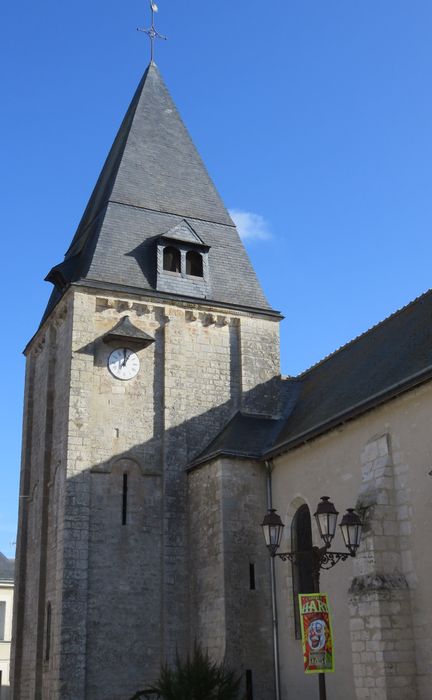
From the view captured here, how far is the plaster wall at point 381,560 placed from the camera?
42.5ft

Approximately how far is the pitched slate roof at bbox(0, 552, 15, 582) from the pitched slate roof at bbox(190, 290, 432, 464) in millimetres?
19958

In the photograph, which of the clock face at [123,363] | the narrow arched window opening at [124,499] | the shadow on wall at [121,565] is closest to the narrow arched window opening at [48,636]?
the shadow on wall at [121,565]

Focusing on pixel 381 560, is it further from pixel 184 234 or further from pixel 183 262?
pixel 184 234

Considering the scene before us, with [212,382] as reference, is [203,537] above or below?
below

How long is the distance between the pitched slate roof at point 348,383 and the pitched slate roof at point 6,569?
20.0 metres

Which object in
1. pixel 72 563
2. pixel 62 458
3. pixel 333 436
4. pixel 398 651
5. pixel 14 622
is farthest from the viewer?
pixel 14 622

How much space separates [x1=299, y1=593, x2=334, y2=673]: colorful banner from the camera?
1091 cm

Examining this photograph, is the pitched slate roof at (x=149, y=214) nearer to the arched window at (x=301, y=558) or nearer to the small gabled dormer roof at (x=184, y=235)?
the small gabled dormer roof at (x=184, y=235)

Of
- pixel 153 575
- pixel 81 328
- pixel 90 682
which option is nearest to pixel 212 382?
pixel 81 328

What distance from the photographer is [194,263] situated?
22.0 meters

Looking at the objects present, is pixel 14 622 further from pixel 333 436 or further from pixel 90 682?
pixel 333 436

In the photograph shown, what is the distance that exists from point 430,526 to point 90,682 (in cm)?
826

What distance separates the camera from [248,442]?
1916cm

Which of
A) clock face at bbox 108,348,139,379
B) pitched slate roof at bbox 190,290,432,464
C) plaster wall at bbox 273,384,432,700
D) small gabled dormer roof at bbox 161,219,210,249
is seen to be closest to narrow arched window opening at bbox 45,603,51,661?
pitched slate roof at bbox 190,290,432,464
